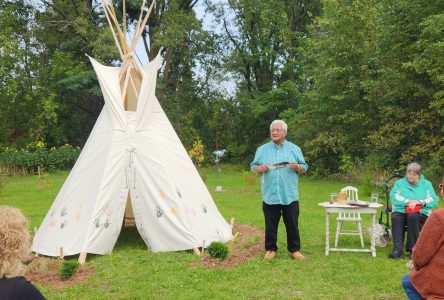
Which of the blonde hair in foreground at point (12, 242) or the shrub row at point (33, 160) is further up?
the blonde hair in foreground at point (12, 242)

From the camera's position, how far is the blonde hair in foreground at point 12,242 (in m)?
2.14

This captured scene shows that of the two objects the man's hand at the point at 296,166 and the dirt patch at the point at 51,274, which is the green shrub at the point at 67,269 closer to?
the dirt patch at the point at 51,274

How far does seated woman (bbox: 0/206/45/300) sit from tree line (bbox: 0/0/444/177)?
11.3 m

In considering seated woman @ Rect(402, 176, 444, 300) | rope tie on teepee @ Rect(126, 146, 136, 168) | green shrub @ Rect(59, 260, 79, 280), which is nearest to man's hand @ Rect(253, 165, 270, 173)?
rope tie on teepee @ Rect(126, 146, 136, 168)

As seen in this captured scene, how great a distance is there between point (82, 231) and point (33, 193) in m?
8.06

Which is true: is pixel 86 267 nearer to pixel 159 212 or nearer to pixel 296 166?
pixel 159 212

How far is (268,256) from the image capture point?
602 cm

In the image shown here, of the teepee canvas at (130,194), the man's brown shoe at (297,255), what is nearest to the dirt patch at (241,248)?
Answer: the teepee canvas at (130,194)

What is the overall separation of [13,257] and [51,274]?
3548 mm

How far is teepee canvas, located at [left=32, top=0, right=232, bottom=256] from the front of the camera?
6.20 meters

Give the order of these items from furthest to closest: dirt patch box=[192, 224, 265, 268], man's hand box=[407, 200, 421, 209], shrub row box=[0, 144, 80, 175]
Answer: shrub row box=[0, 144, 80, 175], man's hand box=[407, 200, 421, 209], dirt patch box=[192, 224, 265, 268]

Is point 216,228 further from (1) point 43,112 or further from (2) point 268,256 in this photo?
(1) point 43,112

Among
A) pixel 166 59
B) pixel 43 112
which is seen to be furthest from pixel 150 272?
pixel 166 59

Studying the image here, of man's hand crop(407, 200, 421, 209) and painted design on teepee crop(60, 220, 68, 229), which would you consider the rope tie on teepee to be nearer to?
painted design on teepee crop(60, 220, 68, 229)
